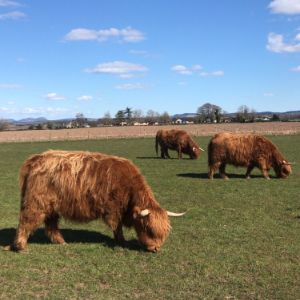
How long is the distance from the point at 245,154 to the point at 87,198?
36.2ft

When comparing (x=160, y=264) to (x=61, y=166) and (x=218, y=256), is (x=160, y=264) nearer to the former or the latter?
(x=218, y=256)

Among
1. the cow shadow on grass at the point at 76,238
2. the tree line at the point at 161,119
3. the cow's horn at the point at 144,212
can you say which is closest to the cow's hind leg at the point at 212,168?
the cow shadow on grass at the point at 76,238

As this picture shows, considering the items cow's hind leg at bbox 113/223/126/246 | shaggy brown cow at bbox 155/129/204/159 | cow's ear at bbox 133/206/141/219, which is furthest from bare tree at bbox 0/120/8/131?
cow's ear at bbox 133/206/141/219

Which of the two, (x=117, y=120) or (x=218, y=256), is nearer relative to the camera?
(x=218, y=256)

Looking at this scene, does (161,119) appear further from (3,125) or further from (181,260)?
(181,260)

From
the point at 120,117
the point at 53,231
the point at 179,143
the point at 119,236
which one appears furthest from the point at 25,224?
the point at 120,117

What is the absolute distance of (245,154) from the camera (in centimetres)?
1856

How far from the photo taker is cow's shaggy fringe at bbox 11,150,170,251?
28.2 ft

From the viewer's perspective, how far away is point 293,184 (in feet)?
56.7

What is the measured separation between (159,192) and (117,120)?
128 metres

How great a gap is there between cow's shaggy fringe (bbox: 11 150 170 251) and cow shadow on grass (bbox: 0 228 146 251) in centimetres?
38

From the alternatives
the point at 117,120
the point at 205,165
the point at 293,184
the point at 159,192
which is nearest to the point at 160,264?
the point at 159,192

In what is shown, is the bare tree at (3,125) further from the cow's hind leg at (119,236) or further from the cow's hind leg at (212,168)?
the cow's hind leg at (119,236)

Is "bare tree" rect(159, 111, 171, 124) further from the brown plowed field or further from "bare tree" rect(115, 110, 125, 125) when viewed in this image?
the brown plowed field
